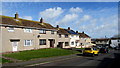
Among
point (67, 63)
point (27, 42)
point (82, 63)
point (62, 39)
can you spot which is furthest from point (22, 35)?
point (62, 39)

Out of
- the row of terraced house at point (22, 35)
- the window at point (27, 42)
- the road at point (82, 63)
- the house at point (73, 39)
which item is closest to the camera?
the road at point (82, 63)

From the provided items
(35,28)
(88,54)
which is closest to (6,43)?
(35,28)

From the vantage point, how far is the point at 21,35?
2703 cm

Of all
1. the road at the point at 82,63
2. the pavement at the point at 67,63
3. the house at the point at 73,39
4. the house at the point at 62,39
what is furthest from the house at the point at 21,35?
the house at the point at 73,39

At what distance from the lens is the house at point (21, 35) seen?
2414 cm

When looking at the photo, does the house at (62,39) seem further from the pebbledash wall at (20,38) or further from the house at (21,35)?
the pebbledash wall at (20,38)

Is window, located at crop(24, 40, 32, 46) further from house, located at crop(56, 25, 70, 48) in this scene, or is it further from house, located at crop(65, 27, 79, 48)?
house, located at crop(65, 27, 79, 48)

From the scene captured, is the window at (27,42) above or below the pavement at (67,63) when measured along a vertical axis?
above

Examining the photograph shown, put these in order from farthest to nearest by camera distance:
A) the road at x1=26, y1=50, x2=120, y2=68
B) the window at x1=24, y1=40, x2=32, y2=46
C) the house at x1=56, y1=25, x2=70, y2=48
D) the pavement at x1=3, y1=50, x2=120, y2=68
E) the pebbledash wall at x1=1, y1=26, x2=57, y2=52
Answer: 1. the house at x1=56, y1=25, x2=70, y2=48
2. the window at x1=24, y1=40, x2=32, y2=46
3. the pebbledash wall at x1=1, y1=26, x2=57, y2=52
4. the road at x1=26, y1=50, x2=120, y2=68
5. the pavement at x1=3, y1=50, x2=120, y2=68

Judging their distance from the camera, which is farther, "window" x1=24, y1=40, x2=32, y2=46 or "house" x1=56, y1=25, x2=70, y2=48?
"house" x1=56, y1=25, x2=70, y2=48

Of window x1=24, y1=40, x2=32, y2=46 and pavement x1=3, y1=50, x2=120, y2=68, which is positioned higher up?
window x1=24, y1=40, x2=32, y2=46

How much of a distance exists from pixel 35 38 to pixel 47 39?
175 inches

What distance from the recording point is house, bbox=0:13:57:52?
24.1 metres

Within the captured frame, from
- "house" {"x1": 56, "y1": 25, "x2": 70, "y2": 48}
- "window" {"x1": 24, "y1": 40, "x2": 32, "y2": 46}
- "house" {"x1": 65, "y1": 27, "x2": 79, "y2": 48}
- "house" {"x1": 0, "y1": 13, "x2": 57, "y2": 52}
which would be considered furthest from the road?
"house" {"x1": 65, "y1": 27, "x2": 79, "y2": 48}
